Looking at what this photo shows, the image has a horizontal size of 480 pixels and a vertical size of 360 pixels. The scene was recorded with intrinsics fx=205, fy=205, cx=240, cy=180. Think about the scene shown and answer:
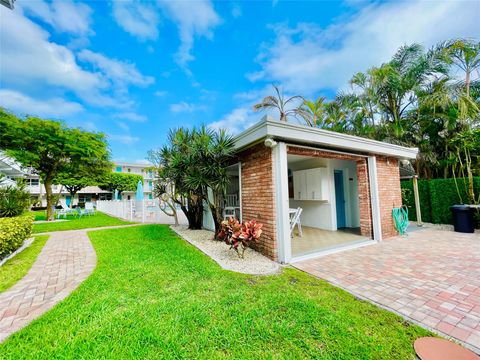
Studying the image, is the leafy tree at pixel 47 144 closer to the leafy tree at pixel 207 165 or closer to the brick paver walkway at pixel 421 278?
the leafy tree at pixel 207 165

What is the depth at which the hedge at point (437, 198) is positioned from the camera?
941 cm

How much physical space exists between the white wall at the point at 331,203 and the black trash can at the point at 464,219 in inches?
140

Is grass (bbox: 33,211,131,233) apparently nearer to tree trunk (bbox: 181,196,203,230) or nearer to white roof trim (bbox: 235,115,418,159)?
tree trunk (bbox: 181,196,203,230)

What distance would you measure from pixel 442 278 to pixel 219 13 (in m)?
12.0

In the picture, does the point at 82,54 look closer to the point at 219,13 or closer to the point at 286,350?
the point at 219,13

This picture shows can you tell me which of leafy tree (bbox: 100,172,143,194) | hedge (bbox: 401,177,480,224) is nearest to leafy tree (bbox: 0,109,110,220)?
leafy tree (bbox: 100,172,143,194)

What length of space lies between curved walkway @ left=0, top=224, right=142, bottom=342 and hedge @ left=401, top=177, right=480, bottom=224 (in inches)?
557

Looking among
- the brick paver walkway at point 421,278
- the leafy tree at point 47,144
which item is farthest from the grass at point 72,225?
the brick paver walkway at point 421,278

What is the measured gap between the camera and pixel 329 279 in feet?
13.3

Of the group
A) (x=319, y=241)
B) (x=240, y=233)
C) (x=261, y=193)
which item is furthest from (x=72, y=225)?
(x=319, y=241)

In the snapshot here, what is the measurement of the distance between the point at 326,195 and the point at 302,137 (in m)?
4.41

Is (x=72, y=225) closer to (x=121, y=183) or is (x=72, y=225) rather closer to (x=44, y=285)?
(x=44, y=285)

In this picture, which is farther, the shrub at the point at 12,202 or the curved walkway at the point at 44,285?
the shrub at the point at 12,202

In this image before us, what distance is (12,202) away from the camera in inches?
319
